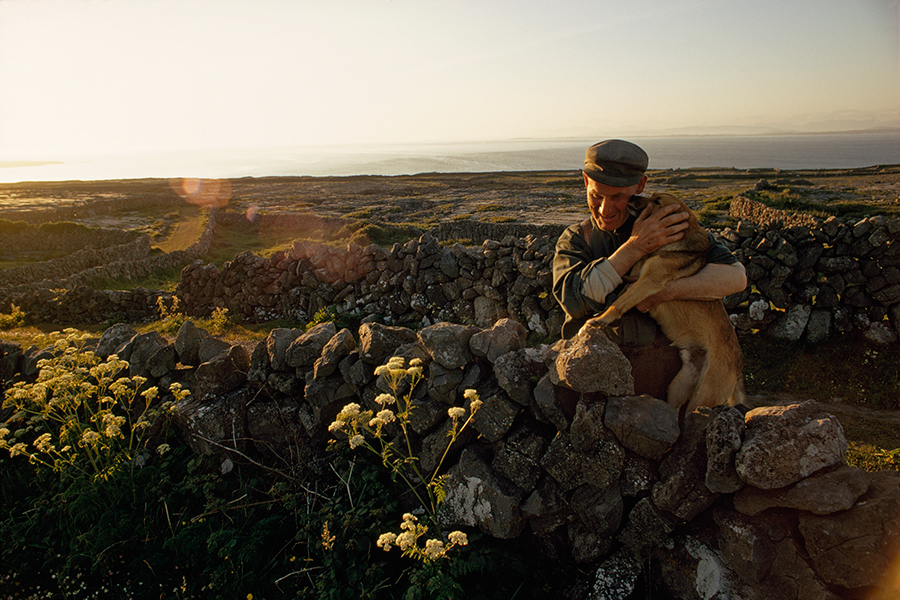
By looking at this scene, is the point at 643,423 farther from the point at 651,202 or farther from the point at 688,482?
the point at 651,202

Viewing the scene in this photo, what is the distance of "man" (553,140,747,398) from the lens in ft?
9.17

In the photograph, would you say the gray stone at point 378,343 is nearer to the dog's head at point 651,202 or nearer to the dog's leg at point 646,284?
the dog's leg at point 646,284

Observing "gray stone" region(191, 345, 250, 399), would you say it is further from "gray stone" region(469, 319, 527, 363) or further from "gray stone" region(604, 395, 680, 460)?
"gray stone" region(604, 395, 680, 460)

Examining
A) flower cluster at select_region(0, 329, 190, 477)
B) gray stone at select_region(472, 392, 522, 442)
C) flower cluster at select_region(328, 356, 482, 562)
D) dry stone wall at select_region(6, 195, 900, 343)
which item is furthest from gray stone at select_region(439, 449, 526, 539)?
dry stone wall at select_region(6, 195, 900, 343)

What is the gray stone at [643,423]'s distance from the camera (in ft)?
10.1

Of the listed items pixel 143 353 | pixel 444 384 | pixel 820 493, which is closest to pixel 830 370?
pixel 820 493

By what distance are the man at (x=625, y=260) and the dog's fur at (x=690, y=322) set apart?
0.08m

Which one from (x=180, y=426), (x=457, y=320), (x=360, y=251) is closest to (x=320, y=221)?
(x=360, y=251)

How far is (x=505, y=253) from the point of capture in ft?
34.2

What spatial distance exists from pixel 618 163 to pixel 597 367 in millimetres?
1405

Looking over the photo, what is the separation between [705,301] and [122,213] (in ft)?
221

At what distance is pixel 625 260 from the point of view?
111 inches

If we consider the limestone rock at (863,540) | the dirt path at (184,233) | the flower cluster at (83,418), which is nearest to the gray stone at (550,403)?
the limestone rock at (863,540)

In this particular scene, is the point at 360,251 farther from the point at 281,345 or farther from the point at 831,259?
the point at 831,259
